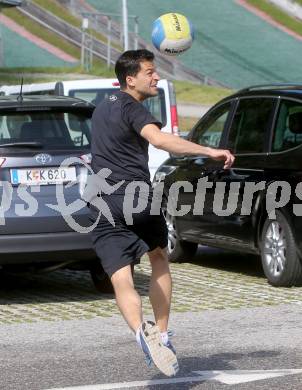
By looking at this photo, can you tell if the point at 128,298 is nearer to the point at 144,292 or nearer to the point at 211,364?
the point at 211,364

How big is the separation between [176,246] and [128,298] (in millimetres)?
6454

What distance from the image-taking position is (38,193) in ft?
33.8

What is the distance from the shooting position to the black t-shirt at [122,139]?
23.2ft

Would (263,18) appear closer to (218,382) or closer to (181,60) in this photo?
(181,60)

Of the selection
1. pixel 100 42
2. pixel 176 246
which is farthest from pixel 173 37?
pixel 100 42

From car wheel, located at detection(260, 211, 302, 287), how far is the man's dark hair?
13.3ft

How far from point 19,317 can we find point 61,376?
257 cm

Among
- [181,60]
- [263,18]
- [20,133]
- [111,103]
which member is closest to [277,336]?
[111,103]

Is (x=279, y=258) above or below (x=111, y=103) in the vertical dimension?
below

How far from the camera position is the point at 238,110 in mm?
12336

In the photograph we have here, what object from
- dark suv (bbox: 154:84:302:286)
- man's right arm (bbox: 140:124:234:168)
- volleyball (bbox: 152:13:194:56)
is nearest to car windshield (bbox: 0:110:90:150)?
dark suv (bbox: 154:84:302:286)

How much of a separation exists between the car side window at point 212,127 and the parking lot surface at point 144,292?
4.37ft

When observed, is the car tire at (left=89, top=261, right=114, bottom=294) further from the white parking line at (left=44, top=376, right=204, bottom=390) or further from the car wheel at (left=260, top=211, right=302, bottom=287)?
the white parking line at (left=44, top=376, right=204, bottom=390)

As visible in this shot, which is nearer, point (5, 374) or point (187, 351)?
point (5, 374)
